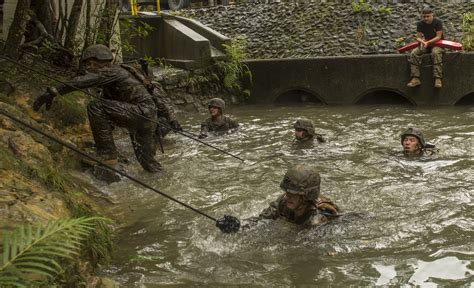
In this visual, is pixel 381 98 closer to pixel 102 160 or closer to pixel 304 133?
pixel 304 133

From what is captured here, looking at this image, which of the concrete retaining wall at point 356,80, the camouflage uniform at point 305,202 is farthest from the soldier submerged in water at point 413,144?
the concrete retaining wall at point 356,80

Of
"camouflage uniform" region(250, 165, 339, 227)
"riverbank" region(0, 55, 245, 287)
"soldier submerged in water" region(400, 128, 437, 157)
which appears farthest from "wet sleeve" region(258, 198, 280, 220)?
"soldier submerged in water" region(400, 128, 437, 157)

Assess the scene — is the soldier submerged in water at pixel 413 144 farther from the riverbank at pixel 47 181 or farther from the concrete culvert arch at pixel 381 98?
the concrete culvert arch at pixel 381 98

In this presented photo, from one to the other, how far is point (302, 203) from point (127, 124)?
3.60m

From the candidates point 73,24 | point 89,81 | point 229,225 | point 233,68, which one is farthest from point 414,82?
point 229,225

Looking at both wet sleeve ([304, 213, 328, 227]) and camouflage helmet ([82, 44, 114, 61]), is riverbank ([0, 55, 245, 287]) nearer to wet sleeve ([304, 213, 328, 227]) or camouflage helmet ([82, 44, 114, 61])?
camouflage helmet ([82, 44, 114, 61])

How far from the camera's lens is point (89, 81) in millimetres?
7785

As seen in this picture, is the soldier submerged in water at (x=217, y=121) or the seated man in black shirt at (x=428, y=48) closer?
the soldier submerged in water at (x=217, y=121)

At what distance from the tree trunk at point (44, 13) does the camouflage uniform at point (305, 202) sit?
7.24 meters

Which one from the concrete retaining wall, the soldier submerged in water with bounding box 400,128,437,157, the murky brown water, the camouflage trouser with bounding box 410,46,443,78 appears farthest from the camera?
the concrete retaining wall

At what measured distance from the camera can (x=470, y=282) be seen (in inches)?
186

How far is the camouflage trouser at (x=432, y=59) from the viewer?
13828 mm

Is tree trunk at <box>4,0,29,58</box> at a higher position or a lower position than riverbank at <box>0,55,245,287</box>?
higher

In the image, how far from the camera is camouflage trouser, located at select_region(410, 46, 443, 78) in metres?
13.8
